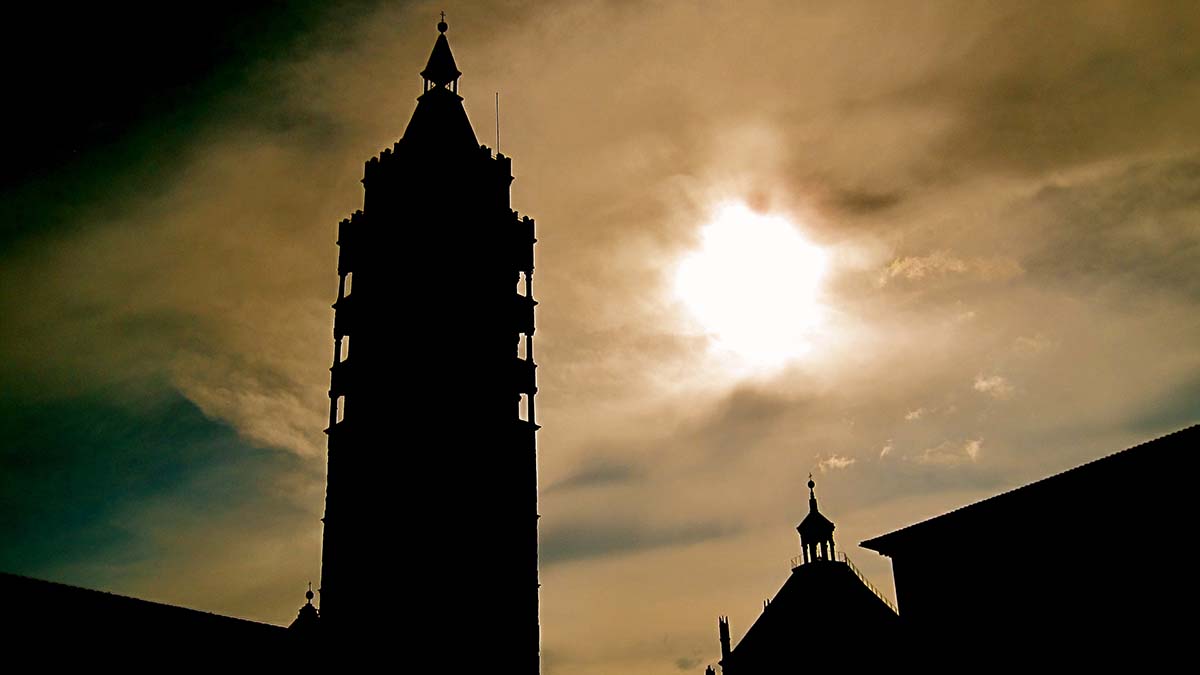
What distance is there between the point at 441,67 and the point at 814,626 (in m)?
37.7

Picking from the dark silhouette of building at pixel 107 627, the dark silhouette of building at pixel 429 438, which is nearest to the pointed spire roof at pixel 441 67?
the dark silhouette of building at pixel 429 438

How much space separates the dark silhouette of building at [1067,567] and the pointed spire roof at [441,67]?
124ft

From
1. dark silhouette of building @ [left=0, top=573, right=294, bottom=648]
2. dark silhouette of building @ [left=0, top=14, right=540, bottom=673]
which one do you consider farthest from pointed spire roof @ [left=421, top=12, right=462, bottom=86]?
dark silhouette of building @ [left=0, top=573, right=294, bottom=648]

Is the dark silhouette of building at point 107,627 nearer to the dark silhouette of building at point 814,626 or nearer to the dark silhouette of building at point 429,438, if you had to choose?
the dark silhouette of building at point 429,438

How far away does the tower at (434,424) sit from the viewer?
39781 millimetres

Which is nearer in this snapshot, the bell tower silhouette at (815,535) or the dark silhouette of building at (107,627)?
the dark silhouette of building at (107,627)

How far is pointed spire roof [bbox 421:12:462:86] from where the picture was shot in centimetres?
5541

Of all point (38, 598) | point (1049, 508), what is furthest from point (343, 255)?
point (1049, 508)

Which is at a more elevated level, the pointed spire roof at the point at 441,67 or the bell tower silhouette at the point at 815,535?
the pointed spire roof at the point at 441,67

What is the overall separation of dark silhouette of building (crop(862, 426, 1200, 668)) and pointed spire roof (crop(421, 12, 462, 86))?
3794 cm

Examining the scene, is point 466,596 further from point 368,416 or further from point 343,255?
point 343,255

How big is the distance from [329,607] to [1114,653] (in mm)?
29299

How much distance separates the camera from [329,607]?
1570 inches

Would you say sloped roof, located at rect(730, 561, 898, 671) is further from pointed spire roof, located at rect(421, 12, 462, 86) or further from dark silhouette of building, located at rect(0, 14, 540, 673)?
pointed spire roof, located at rect(421, 12, 462, 86)
